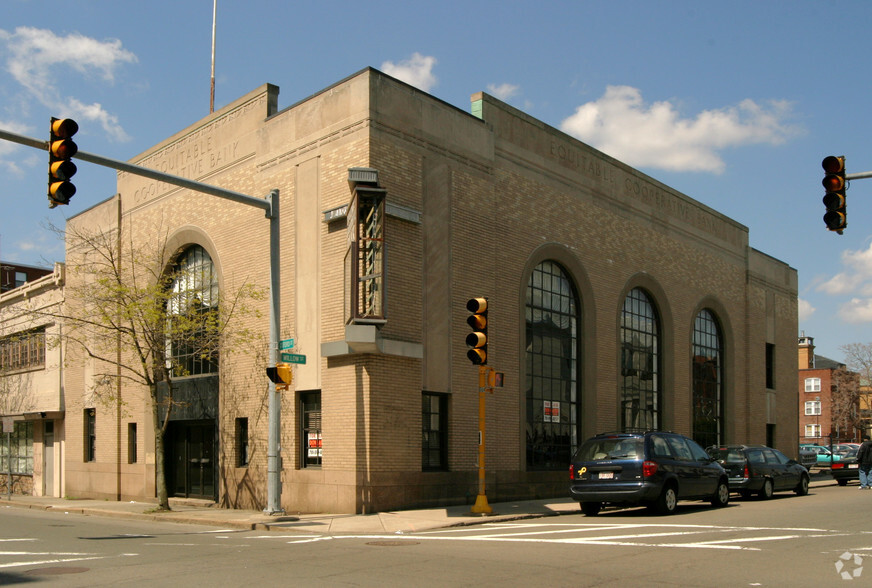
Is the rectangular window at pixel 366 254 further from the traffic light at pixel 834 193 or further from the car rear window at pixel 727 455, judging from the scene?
the car rear window at pixel 727 455

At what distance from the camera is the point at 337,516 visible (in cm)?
1820

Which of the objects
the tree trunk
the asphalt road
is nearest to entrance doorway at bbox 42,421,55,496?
the tree trunk

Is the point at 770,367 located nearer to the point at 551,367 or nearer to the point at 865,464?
the point at 865,464

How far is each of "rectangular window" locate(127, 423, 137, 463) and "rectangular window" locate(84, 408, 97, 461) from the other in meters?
2.49

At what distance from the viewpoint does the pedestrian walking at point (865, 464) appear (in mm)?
26922

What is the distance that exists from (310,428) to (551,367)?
8013mm

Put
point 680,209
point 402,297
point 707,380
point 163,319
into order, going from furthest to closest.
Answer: point 707,380 < point 680,209 < point 163,319 < point 402,297

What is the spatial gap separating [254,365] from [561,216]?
999 cm

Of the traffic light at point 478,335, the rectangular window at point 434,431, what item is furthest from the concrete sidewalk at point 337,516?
the traffic light at point 478,335

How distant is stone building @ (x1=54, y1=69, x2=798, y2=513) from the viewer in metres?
19.3

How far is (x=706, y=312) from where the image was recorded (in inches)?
1375

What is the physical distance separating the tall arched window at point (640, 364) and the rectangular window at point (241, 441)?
1222cm

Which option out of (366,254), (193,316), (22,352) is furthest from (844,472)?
(22,352)

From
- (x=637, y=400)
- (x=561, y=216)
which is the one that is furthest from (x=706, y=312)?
(x=561, y=216)
